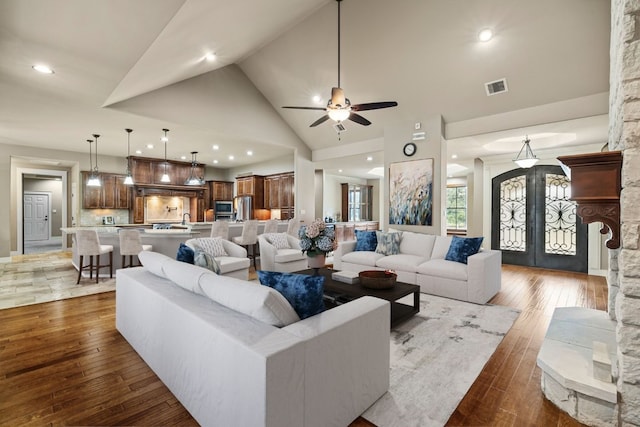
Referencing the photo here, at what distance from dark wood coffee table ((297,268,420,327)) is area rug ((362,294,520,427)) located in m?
0.11

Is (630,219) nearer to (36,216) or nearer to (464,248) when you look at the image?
(464,248)

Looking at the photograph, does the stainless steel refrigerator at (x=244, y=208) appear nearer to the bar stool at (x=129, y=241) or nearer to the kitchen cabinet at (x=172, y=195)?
the kitchen cabinet at (x=172, y=195)

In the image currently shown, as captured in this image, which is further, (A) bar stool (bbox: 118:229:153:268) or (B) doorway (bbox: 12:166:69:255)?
(B) doorway (bbox: 12:166:69:255)

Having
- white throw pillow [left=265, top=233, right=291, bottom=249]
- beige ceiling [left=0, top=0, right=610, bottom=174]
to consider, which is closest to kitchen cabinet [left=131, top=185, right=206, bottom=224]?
beige ceiling [left=0, top=0, right=610, bottom=174]

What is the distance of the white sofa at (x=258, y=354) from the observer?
4.27 ft

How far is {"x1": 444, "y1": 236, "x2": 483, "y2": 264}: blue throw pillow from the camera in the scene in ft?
13.9

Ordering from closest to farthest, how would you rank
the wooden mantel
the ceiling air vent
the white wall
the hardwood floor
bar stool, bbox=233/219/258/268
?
the wooden mantel, the hardwood floor, the ceiling air vent, the white wall, bar stool, bbox=233/219/258/268

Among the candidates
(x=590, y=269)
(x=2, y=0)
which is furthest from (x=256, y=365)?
(x=590, y=269)

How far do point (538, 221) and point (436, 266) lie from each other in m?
3.87

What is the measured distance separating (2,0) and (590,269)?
8.89 m

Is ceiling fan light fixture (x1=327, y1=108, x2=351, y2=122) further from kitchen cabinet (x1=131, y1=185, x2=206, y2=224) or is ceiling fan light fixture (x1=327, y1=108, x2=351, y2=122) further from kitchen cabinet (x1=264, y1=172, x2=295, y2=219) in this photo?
kitchen cabinet (x1=131, y1=185, x2=206, y2=224)

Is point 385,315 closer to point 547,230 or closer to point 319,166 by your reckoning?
point 547,230

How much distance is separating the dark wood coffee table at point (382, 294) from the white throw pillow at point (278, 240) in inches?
87.9

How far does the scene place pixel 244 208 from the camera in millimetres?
9844
